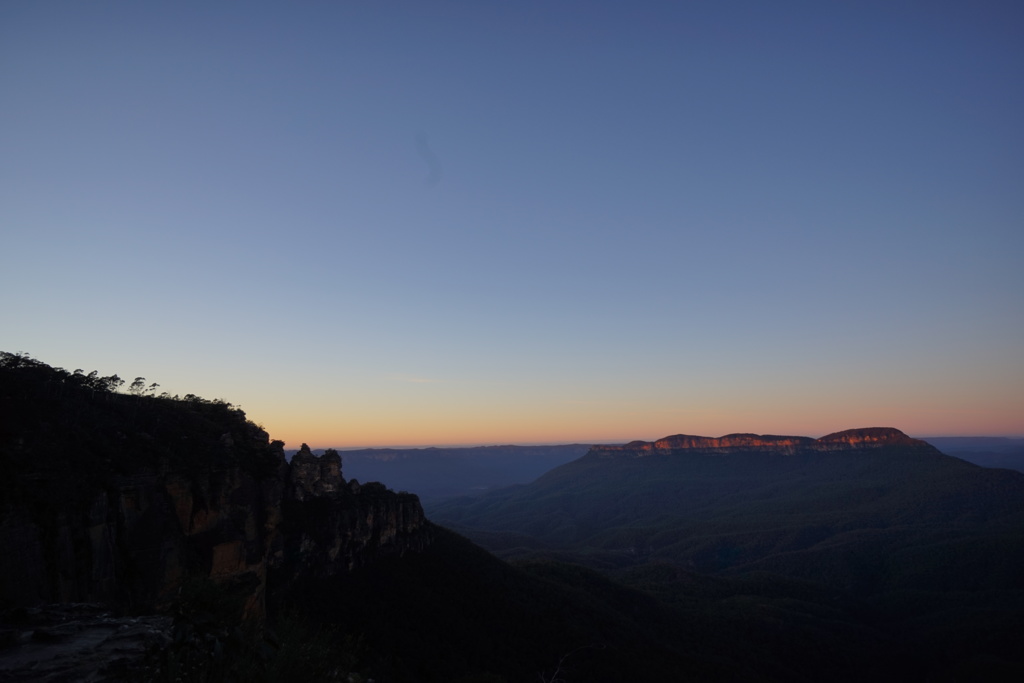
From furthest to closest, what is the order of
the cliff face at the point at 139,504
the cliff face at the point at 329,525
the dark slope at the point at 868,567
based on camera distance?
1. the dark slope at the point at 868,567
2. the cliff face at the point at 329,525
3. the cliff face at the point at 139,504

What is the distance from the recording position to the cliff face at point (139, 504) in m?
22.4

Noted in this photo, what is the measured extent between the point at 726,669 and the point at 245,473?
57.4m

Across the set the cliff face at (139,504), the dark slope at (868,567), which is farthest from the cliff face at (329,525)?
the dark slope at (868,567)

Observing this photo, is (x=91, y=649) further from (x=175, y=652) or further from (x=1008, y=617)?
(x=1008, y=617)

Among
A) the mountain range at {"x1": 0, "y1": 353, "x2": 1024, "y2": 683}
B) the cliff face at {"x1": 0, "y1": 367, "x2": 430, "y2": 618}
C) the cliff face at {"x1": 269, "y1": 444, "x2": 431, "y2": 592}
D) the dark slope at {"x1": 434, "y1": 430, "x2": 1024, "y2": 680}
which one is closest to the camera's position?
the mountain range at {"x1": 0, "y1": 353, "x2": 1024, "y2": 683}

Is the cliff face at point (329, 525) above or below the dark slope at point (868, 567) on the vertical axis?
above

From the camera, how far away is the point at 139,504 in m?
28.0

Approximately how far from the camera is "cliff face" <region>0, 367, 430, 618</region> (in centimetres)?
2236

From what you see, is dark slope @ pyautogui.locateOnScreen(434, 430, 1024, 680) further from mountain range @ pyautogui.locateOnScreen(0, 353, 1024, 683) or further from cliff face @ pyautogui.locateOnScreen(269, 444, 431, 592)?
cliff face @ pyautogui.locateOnScreen(269, 444, 431, 592)

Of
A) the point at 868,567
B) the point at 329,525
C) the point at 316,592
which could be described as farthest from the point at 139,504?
the point at 868,567

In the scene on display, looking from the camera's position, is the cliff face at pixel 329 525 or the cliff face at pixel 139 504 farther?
the cliff face at pixel 329 525

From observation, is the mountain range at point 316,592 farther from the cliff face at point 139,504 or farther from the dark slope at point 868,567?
the dark slope at point 868,567

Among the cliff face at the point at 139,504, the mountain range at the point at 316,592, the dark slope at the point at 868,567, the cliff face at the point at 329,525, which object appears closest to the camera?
the mountain range at the point at 316,592

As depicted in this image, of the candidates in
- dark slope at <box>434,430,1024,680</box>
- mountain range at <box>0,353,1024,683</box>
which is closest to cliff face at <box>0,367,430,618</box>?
mountain range at <box>0,353,1024,683</box>
